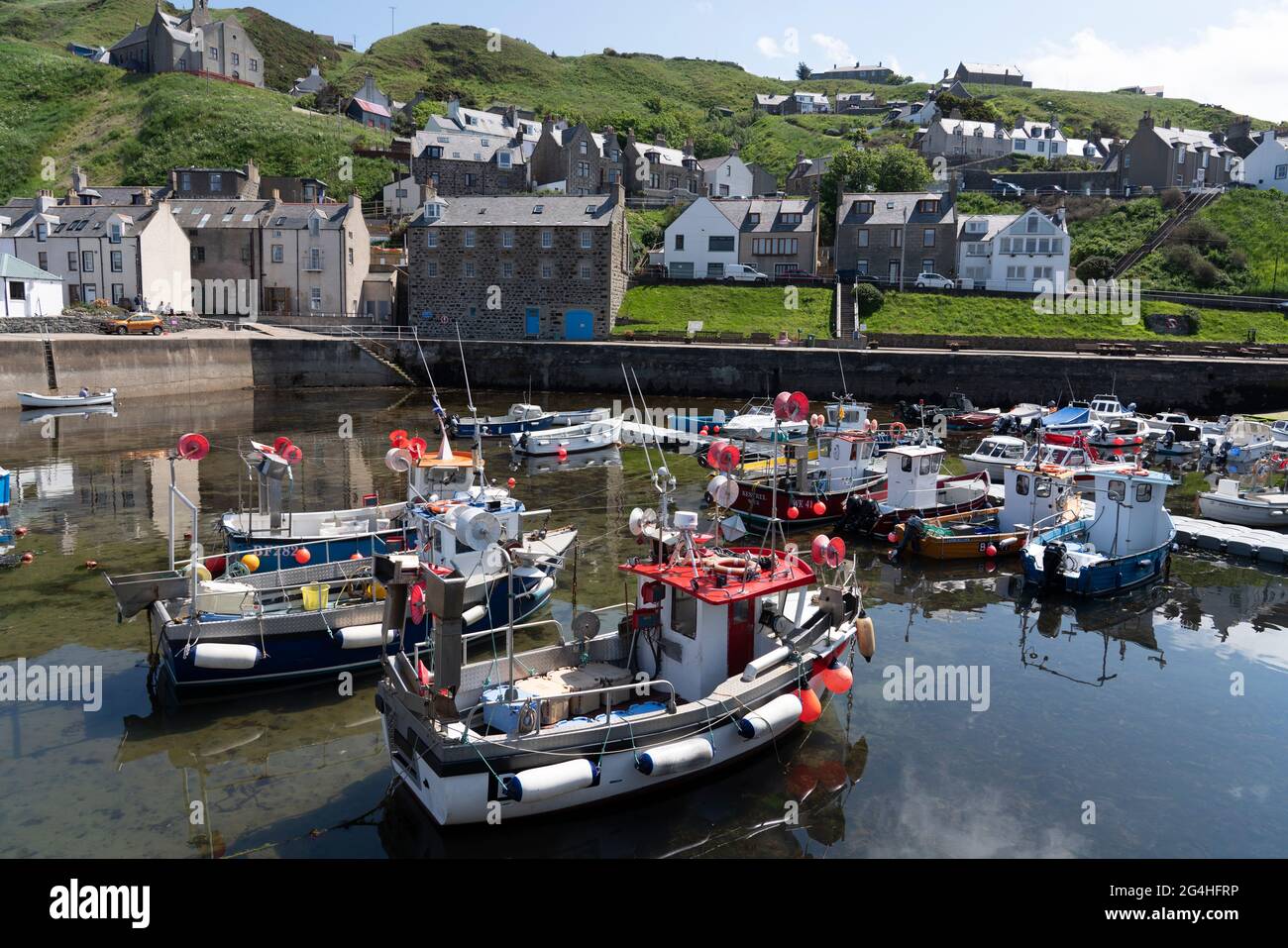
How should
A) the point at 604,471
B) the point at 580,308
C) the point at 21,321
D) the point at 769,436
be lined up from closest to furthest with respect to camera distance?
the point at 604,471 < the point at 769,436 < the point at 21,321 < the point at 580,308

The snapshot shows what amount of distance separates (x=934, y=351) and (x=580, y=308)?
2024 centimetres

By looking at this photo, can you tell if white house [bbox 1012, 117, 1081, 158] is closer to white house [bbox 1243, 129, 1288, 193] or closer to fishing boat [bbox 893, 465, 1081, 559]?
white house [bbox 1243, 129, 1288, 193]

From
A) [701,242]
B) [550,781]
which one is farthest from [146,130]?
[550,781]

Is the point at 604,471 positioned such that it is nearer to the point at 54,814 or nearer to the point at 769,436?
the point at 769,436

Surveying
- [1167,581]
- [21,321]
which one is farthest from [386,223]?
[1167,581]

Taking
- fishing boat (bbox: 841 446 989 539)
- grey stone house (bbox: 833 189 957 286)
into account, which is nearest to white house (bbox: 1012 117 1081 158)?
grey stone house (bbox: 833 189 957 286)

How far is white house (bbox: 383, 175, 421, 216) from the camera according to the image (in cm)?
7431

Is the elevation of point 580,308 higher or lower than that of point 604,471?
higher

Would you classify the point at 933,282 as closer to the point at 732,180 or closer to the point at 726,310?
the point at 726,310

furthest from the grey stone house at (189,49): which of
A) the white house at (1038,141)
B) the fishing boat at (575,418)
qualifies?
the white house at (1038,141)

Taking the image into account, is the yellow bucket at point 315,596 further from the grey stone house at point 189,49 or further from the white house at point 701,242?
the grey stone house at point 189,49

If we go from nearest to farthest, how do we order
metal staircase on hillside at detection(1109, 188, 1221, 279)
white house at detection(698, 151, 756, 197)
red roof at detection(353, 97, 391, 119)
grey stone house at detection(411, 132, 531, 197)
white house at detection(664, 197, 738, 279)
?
1. white house at detection(664, 197, 738, 279)
2. metal staircase on hillside at detection(1109, 188, 1221, 279)
3. grey stone house at detection(411, 132, 531, 197)
4. white house at detection(698, 151, 756, 197)
5. red roof at detection(353, 97, 391, 119)

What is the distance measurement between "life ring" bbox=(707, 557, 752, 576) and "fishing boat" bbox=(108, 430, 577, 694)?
9.15 ft
